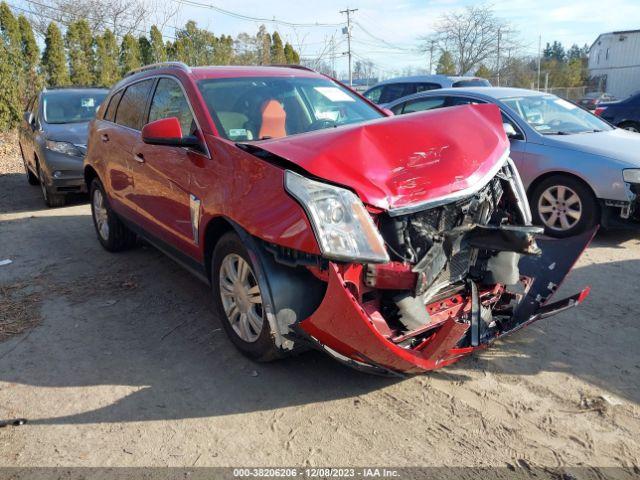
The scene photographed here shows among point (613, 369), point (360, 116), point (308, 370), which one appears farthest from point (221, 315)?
point (613, 369)

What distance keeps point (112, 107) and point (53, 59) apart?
16.2 meters

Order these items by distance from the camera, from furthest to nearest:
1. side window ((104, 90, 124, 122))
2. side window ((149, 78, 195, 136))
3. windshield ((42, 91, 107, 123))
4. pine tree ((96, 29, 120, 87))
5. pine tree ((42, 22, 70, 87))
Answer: pine tree ((96, 29, 120, 87)) < pine tree ((42, 22, 70, 87)) < windshield ((42, 91, 107, 123)) < side window ((104, 90, 124, 122)) < side window ((149, 78, 195, 136))

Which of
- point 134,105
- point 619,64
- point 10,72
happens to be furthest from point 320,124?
point 619,64

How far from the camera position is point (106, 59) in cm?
2055

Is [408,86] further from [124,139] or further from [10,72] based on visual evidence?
[10,72]

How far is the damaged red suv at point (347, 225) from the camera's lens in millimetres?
2627

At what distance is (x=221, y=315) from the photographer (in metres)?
3.57

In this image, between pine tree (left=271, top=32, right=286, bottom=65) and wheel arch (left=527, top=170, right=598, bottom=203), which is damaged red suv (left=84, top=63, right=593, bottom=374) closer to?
wheel arch (left=527, top=170, right=598, bottom=203)

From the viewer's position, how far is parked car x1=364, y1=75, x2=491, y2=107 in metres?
11.1

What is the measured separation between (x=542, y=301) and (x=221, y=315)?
2191 millimetres

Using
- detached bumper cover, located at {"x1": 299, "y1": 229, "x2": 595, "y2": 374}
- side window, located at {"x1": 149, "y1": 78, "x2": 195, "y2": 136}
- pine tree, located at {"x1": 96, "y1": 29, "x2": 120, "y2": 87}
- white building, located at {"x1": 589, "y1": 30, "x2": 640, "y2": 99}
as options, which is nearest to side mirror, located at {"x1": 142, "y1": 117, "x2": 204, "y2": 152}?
side window, located at {"x1": 149, "y1": 78, "x2": 195, "y2": 136}

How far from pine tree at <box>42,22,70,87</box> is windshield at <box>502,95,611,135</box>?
17.6 metres

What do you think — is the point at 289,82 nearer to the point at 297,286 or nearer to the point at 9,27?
the point at 297,286

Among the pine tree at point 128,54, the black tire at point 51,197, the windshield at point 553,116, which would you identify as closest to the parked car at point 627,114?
the windshield at point 553,116
